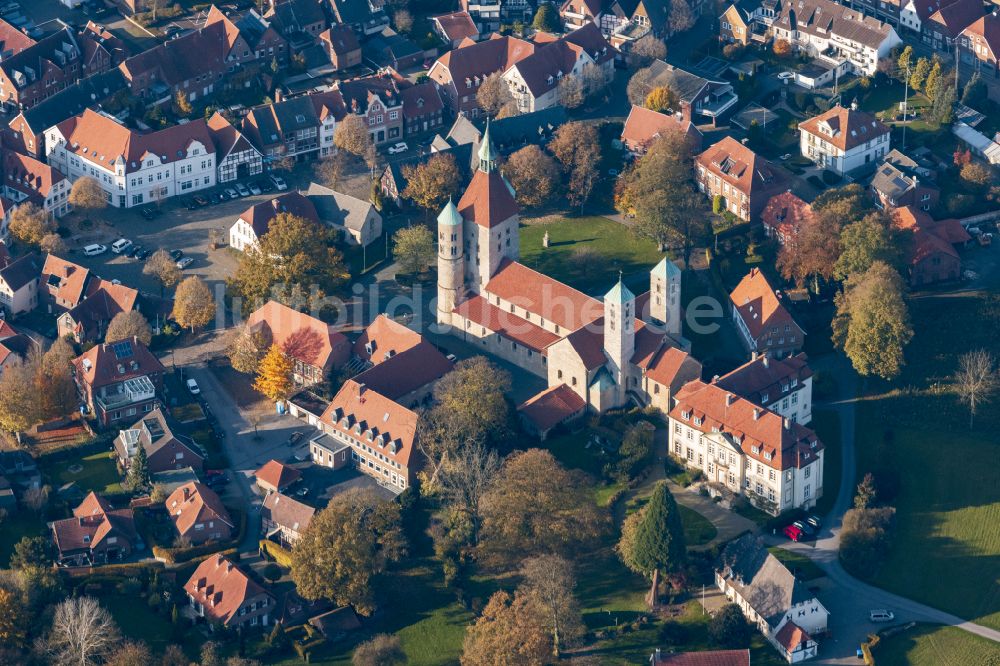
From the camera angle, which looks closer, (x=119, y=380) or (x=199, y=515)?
Answer: (x=199, y=515)

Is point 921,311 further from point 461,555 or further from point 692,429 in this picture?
point 461,555

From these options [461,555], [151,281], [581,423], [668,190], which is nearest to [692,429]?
[581,423]

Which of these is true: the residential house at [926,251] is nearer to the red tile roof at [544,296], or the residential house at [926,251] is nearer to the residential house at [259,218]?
the red tile roof at [544,296]

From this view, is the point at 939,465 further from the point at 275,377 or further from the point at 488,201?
the point at 275,377

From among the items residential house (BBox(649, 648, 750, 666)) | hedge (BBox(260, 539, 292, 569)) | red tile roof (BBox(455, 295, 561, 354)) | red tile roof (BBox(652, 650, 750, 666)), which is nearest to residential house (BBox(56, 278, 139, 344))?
red tile roof (BBox(455, 295, 561, 354))

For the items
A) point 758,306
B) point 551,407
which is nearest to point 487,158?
point 551,407

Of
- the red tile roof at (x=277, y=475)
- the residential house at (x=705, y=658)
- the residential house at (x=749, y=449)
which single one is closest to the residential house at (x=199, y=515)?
the red tile roof at (x=277, y=475)
